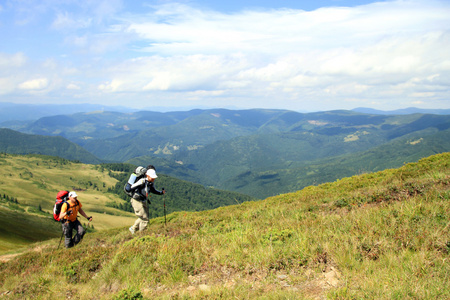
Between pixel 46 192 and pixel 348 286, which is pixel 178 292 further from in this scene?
pixel 46 192

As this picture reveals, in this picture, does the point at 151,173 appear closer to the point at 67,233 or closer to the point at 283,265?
the point at 67,233

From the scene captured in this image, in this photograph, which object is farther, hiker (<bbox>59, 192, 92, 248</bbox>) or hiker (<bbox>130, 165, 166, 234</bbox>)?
hiker (<bbox>59, 192, 92, 248</bbox>)

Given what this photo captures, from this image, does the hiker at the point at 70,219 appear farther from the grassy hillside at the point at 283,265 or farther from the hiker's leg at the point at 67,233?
the grassy hillside at the point at 283,265

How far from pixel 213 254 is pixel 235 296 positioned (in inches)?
87.2

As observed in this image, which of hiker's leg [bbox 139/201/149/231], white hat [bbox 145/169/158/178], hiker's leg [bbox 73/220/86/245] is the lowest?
hiker's leg [bbox 73/220/86/245]

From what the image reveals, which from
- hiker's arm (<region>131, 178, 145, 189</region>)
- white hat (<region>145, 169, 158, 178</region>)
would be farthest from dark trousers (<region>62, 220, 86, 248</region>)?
white hat (<region>145, 169, 158, 178</region>)

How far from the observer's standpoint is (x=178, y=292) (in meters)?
5.03

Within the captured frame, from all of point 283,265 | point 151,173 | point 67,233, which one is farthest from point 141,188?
point 283,265

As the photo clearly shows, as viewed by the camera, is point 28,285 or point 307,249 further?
point 28,285

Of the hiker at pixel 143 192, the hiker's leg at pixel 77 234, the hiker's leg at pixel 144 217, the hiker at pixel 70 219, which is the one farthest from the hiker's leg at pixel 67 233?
the hiker's leg at pixel 144 217

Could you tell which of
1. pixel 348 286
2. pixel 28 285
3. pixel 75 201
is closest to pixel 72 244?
pixel 75 201

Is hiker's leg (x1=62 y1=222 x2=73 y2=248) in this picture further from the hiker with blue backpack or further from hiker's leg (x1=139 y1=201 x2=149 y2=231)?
hiker's leg (x1=139 y1=201 x2=149 y2=231)

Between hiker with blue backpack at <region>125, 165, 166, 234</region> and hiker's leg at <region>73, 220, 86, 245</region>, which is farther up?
hiker with blue backpack at <region>125, 165, 166, 234</region>

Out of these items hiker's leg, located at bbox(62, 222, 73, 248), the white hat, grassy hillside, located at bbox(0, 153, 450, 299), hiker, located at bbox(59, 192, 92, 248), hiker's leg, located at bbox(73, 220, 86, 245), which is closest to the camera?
grassy hillside, located at bbox(0, 153, 450, 299)
